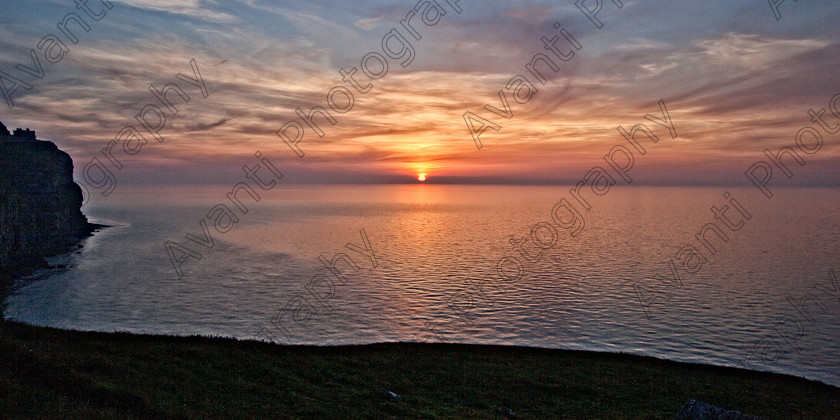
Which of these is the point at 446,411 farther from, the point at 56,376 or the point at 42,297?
the point at 42,297

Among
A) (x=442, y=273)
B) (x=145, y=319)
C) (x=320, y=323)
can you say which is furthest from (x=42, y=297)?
(x=442, y=273)

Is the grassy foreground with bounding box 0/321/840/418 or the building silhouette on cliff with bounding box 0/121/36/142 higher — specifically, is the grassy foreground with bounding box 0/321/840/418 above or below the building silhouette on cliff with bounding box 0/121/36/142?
below

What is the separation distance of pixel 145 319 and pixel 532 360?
42.7 meters

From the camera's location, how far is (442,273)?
80250 millimetres

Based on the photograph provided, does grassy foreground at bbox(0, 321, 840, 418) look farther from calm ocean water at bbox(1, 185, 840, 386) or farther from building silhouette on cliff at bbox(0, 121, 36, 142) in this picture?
building silhouette on cliff at bbox(0, 121, 36, 142)

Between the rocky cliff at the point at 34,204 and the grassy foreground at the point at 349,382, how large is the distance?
70.5 m

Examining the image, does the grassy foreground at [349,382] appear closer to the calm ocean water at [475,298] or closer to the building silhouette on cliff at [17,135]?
the calm ocean water at [475,298]

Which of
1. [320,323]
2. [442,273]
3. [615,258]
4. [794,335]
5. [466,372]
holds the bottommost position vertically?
[466,372]

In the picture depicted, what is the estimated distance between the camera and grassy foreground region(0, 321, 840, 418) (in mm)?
20375

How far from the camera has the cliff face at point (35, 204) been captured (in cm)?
9162

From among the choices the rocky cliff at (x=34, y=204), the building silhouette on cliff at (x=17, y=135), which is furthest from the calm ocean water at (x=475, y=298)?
the building silhouette on cliff at (x=17, y=135)

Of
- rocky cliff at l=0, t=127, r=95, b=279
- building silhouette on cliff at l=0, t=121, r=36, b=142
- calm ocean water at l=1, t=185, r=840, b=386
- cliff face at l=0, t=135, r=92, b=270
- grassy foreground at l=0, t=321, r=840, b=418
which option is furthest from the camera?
building silhouette on cliff at l=0, t=121, r=36, b=142

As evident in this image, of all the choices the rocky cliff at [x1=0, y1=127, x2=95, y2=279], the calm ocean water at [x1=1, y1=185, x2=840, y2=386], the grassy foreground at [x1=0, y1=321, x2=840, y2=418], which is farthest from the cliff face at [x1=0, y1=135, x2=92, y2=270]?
the grassy foreground at [x1=0, y1=321, x2=840, y2=418]

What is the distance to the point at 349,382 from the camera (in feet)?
91.7
